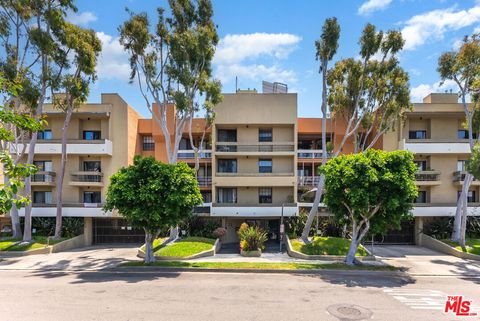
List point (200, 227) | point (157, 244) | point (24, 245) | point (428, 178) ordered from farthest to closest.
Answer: point (428, 178), point (200, 227), point (157, 244), point (24, 245)

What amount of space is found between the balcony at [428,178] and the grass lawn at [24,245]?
31388mm

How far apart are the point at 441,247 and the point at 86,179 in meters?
31.2

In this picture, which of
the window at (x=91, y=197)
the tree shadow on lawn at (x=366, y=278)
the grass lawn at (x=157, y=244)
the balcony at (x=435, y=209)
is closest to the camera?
the tree shadow on lawn at (x=366, y=278)

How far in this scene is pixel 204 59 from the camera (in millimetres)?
21859

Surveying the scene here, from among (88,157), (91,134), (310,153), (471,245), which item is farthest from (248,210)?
(471,245)

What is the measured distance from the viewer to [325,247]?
1970cm

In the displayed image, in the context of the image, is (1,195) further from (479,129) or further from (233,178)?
(479,129)

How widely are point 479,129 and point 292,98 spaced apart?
14.7 meters

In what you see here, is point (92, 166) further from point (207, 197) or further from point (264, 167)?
point (264, 167)

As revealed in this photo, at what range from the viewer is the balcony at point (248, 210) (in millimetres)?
24153

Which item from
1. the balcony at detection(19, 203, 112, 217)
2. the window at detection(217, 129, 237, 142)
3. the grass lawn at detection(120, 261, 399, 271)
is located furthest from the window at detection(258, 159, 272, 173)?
the balcony at detection(19, 203, 112, 217)

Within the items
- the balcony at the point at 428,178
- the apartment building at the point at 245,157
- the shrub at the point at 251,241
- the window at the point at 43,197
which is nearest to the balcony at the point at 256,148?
the apartment building at the point at 245,157

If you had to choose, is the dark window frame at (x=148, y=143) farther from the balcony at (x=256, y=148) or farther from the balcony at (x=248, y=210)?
the balcony at (x=248, y=210)

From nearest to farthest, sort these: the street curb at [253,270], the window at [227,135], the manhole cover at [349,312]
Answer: the manhole cover at [349,312], the street curb at [253,270], the window at [227,135]
